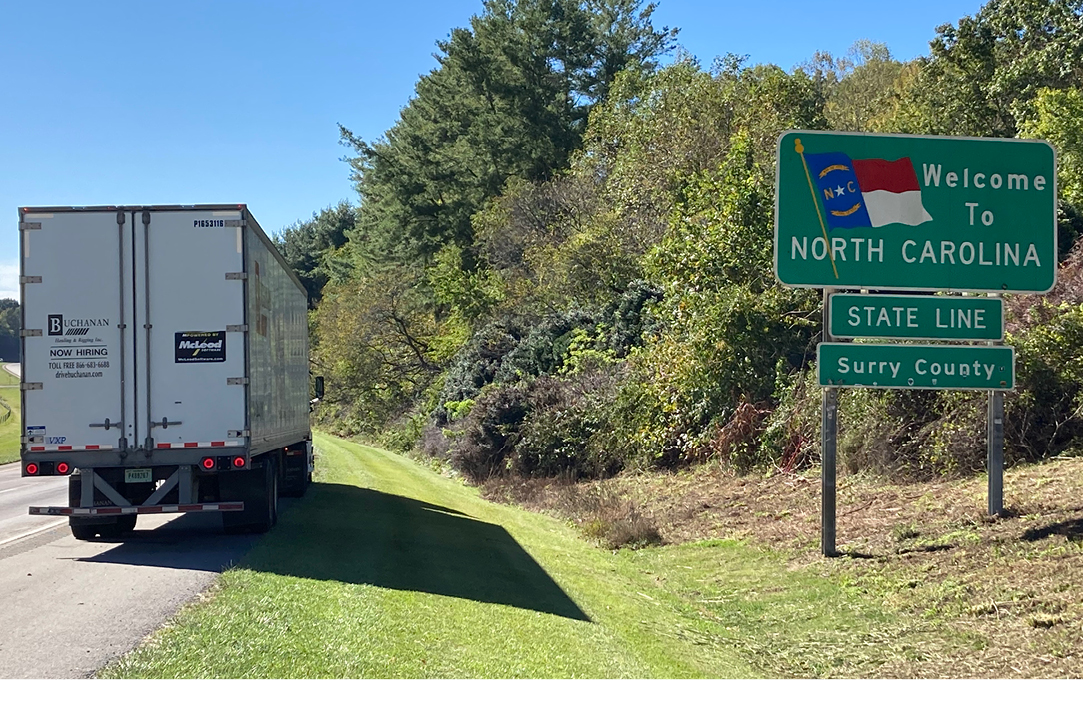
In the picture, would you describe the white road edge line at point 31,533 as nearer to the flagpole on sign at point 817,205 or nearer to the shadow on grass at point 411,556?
the shadow on grass at point 411,556

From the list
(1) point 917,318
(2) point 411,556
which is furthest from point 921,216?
(2) point 411,556

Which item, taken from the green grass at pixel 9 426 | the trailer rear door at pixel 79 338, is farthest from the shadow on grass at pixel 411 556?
the green grass at pixel 9 426

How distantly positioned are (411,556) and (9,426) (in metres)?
58.7

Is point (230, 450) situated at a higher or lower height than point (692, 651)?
higher

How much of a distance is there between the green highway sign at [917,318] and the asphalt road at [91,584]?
797cm

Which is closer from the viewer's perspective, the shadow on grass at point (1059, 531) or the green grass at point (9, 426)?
the shadow on grass at point (1059, 531)

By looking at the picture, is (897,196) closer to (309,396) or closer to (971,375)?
(971,375)

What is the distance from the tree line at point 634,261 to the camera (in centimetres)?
1839

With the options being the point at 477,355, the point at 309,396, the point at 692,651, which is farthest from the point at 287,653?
the point at 477,355

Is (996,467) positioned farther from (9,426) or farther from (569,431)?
(9,426)

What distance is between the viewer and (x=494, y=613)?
9.30 meters

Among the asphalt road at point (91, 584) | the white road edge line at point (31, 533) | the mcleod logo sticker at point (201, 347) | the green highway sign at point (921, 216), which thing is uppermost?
the green highway sign at point (921, 216)

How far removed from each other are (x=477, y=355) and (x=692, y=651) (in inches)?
1091

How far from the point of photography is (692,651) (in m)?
8.97
